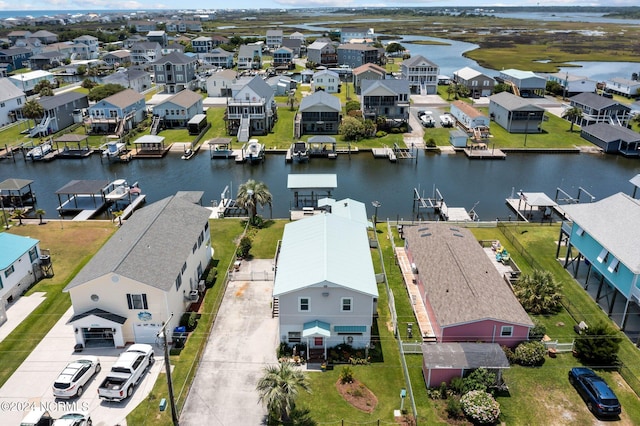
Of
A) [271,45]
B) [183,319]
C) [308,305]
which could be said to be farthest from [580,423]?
[271,45]

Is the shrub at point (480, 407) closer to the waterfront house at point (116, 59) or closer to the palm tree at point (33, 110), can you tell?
the palm tree at point (33, 110)

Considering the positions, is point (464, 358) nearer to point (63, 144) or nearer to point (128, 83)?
point (63, 144)

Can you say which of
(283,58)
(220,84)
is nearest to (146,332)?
(220,84)

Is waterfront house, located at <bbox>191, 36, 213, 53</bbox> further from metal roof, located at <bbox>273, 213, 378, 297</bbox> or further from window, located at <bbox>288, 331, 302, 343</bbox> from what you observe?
window, located at <bbox>288, 331, 302, 343</bbox>

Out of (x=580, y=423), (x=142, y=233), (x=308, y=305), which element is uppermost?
(x=142, y=233)

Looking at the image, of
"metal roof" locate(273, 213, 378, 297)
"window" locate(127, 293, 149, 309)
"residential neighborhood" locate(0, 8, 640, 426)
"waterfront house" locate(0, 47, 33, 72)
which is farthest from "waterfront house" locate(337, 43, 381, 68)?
"window" locate(127, 293, 149, 309)
